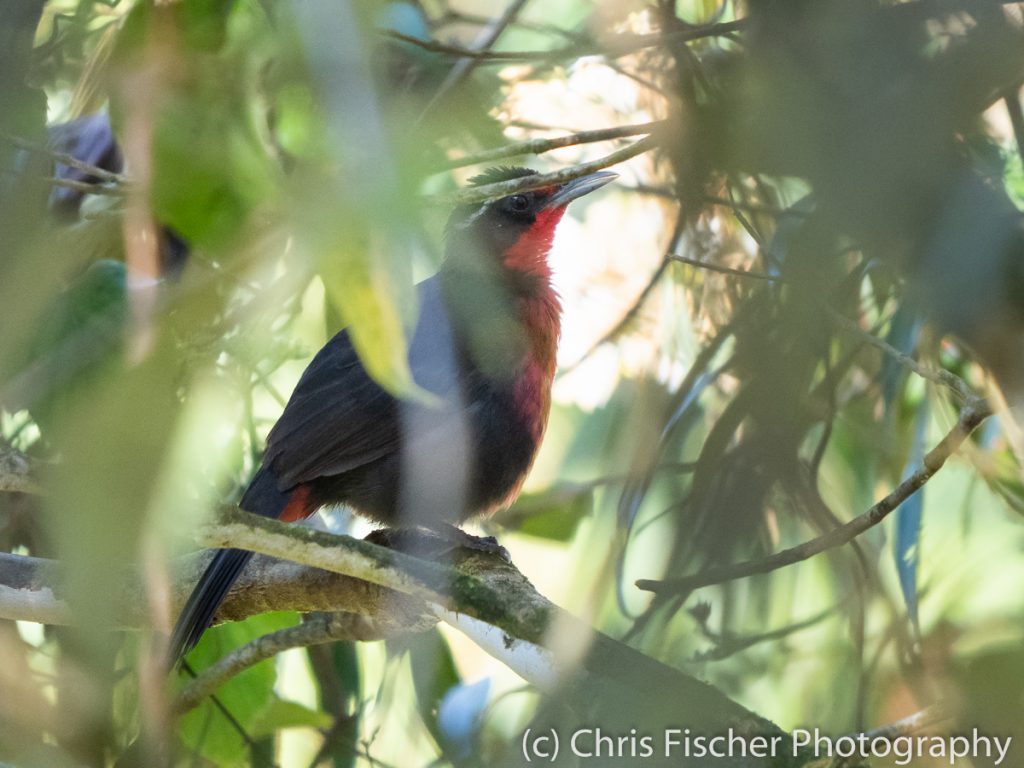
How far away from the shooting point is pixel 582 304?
13.6ft

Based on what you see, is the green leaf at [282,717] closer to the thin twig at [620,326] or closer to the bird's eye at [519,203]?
the thin twig at [620,326]

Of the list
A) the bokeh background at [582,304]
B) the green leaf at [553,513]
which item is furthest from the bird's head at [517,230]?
the green leaf at [553,513]

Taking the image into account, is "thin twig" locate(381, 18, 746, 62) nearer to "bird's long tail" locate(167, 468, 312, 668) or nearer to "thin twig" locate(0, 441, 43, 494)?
"thin twig" locate(0, 441, 43, 494)

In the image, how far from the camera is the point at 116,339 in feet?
7.70

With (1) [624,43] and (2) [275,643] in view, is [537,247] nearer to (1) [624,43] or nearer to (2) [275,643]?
(2) [275,643]

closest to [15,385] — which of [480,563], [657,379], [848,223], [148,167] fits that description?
[148,167]

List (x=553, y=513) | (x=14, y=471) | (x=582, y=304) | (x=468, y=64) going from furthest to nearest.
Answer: (x=553, y=513) → (x=582, y=304) → (x=468, y=64) → (x=14, y=471)

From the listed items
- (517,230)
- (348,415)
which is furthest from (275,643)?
(517,230)

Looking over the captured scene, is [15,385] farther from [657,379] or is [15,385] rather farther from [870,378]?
[870,378]

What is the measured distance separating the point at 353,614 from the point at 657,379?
3.86ft

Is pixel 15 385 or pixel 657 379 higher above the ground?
pixel 657 379

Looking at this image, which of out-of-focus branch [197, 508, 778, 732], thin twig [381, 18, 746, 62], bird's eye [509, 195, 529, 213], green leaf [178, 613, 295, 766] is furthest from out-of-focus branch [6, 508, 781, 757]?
bird's eye [509, 195, 529, 213]

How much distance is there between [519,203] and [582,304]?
427mm

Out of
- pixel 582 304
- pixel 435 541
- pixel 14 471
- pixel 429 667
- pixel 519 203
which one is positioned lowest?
pixel 14 471
